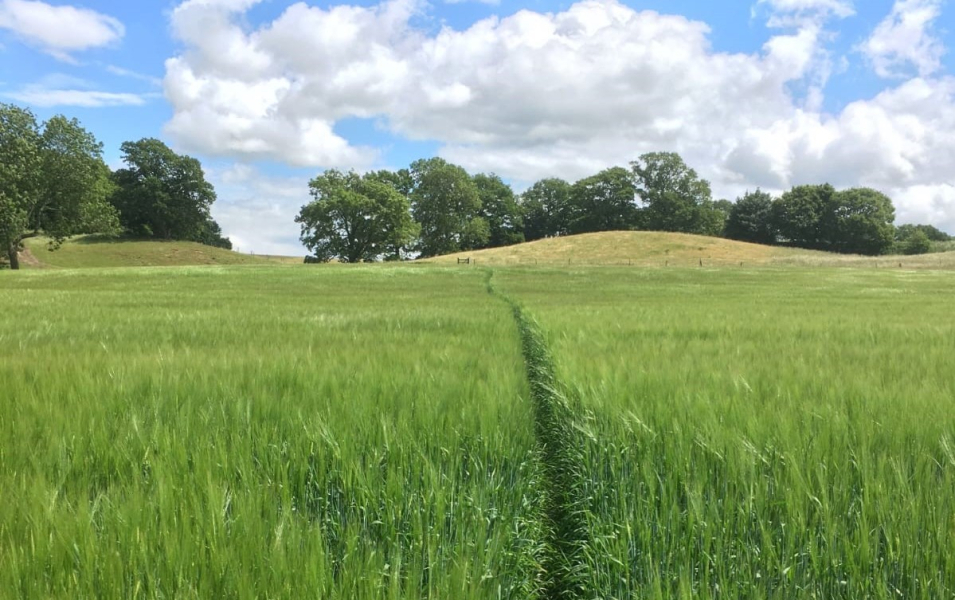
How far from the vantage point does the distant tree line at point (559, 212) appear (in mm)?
79875

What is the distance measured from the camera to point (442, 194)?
95062 mm

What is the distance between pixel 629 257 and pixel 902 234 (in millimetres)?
107922

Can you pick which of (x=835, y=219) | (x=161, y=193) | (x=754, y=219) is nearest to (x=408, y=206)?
(x=161, y=193)

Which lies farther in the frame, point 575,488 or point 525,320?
point 525,320

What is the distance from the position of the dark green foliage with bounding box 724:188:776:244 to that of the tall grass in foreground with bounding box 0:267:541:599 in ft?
380

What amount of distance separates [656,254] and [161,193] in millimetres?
80036

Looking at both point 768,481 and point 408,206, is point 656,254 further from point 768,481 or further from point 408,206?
point 768,481

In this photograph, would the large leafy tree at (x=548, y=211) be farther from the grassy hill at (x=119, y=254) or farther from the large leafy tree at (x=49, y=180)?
the large leafy tree at (x=49, y=180)

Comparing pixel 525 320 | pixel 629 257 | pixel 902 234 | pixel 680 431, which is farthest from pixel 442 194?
pixel 902 234

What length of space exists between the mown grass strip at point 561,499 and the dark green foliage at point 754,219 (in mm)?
114690

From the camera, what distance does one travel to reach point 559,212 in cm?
11994

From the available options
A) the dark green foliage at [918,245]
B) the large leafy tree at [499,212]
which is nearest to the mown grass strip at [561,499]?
the large leafy tree at [499,212]

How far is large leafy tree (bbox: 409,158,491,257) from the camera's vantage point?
94.6 meters

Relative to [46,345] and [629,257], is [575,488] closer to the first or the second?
[46,345]
